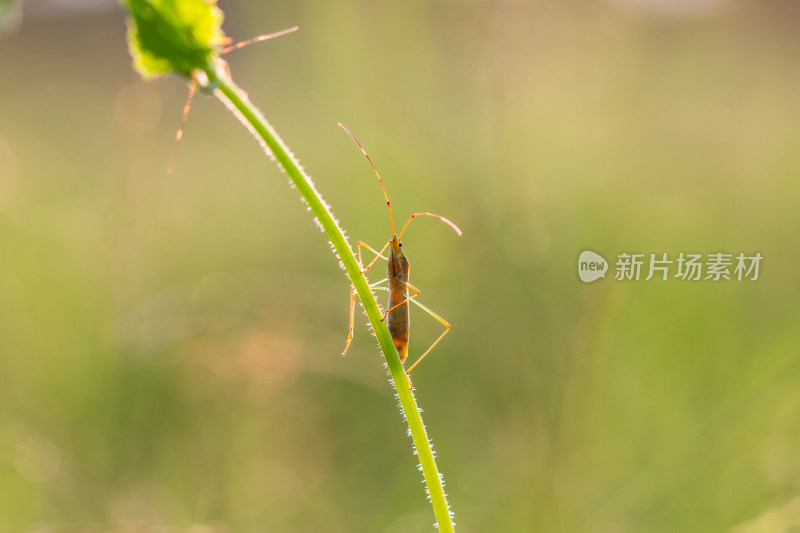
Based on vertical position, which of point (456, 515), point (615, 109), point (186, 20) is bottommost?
point (186, 20)

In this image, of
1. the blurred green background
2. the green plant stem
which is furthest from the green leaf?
the blurred green background

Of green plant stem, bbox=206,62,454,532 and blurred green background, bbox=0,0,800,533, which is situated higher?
blurred green background, bbox=0,0,800,533

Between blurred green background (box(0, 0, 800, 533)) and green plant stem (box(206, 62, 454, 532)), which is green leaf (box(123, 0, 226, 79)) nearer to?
green plant stem (box(206, 62, 454, 532))

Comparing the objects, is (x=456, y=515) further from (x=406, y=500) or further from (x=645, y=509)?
(x=645, y=509)

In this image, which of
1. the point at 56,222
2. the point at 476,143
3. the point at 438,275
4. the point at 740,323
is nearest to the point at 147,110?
the point at 438,275

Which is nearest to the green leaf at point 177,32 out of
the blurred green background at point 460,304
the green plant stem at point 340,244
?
the green plant stem at point 340,244

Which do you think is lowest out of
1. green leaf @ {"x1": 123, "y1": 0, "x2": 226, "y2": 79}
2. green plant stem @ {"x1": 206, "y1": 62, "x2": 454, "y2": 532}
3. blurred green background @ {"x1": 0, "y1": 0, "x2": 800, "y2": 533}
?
green plant stem @ {"x1": 206, "y1": 62, "x2": 454, "y2": 532}

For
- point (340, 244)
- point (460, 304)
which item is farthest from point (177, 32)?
point (460, 304)

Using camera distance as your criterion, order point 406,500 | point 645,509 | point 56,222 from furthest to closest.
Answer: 1. point 56,222
2. point 406,500
3. point 645,509
